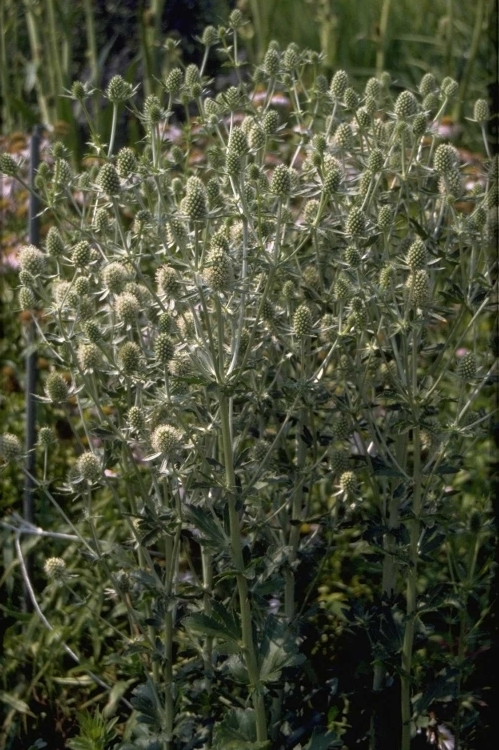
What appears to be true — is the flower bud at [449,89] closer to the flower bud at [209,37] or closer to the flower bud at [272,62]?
the flower bud at [272,62]

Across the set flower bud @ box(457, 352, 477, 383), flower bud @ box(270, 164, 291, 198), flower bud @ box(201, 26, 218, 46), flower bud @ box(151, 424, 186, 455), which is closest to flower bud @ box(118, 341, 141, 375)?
flower bud @ box(151, 424, 186, 455)

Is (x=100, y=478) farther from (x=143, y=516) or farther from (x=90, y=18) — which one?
(x=90, y=18)

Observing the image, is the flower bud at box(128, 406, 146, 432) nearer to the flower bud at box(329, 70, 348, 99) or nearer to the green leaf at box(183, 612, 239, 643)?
the green leaf at box(183, 612, 239, 643)

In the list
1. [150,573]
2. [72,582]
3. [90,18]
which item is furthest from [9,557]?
[90,18]

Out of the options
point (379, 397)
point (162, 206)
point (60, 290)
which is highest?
point (162, 206)

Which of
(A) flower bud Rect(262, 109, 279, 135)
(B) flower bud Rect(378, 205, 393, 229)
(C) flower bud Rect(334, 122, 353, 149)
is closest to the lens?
(B) flower bud Rect(378, 205, 393, 229)

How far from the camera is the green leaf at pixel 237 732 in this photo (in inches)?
89.2

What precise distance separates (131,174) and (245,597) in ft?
3.46

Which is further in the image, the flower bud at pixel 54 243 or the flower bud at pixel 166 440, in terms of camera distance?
the flower bud at pixel 54 243

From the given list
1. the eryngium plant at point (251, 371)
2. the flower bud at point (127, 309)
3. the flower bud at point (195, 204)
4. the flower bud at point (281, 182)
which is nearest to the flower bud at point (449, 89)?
the eryngium plant at point (251, 371)

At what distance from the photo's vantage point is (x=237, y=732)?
7.74ft

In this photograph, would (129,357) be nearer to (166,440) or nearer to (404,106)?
(166,440)

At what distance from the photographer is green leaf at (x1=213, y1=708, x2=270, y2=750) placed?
227cm

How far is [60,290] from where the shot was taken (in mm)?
2496
